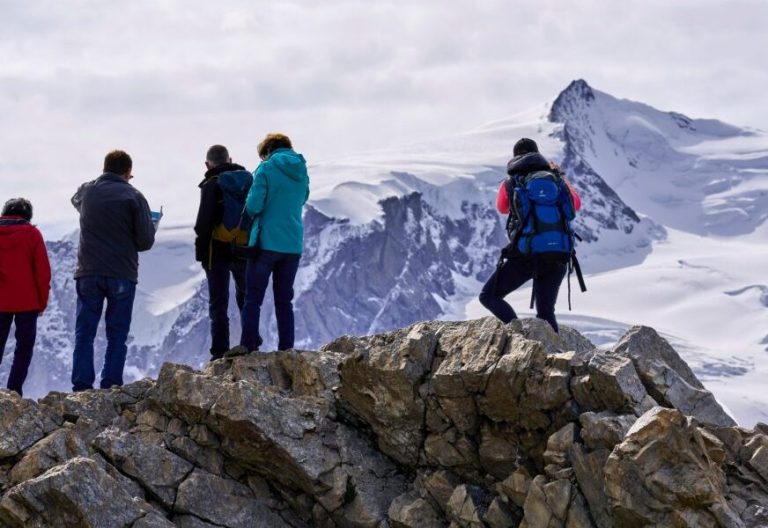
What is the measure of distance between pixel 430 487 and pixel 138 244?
19.3ft

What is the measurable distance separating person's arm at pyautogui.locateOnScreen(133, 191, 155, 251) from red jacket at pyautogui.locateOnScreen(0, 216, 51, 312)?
4.82ft

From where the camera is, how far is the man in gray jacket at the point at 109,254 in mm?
18219

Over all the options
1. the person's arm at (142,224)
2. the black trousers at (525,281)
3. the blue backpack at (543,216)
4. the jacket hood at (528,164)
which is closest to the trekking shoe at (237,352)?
the person's arm at (142,224)

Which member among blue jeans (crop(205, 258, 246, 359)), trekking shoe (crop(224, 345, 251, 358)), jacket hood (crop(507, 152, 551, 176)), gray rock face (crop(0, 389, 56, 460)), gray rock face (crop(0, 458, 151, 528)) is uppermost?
jacket hood (crop(507, 152, 551, 176))

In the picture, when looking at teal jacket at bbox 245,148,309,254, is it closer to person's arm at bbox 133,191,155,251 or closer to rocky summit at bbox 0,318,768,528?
person's arm at bbox 133,191,155,251

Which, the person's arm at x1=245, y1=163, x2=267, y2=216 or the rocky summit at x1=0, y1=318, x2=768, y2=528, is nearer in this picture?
the rocky summit at x1=0, y1=318, x2=768, y2=528

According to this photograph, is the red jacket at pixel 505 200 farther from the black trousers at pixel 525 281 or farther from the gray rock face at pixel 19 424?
the gray rock face at pixel 19 424

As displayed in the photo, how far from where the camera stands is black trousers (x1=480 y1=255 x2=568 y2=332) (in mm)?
18344

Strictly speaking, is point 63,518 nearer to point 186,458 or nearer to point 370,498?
point 186,458

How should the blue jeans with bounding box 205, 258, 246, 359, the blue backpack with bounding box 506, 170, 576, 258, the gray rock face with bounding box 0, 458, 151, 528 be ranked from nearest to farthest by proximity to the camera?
the gray rock face with bounding box 0, 458, 151, 528 < the blue backpack with bounding box 506, 170, 576, 258 < the blue jeans with bounding box 205, 258, 246, 359

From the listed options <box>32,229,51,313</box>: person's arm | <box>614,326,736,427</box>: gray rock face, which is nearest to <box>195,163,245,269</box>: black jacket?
<box>32,229,51,313</box>: person's arm

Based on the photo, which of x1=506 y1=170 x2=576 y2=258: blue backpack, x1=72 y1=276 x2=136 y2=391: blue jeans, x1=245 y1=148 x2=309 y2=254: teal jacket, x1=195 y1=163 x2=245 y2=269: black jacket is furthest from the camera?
x1=195 y1=163 x2=245 y2=269: black jacket

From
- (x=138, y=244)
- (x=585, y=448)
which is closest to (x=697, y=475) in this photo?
(x=585, y=448)

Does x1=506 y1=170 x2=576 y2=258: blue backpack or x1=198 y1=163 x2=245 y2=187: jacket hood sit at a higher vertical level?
x1=198 y1=163 x2=245 y2=187: jacket hood
